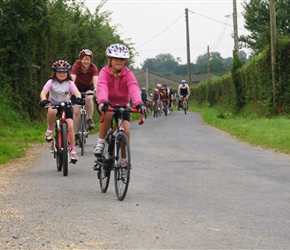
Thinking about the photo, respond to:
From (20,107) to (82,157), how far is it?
10524 millimetres

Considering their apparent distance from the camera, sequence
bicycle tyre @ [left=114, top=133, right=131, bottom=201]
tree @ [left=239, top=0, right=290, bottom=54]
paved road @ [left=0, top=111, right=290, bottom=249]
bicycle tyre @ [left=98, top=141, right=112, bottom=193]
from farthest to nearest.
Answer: tree @ [left=239, top=0, right=290, bottom=54] < bicycle tyre @ [left=98, top=141, right=112, bottom=193] < bicycle tyre @ [left=114, top=133, right=131, bottom=201] < paved road @ [left=0, top=111, right=290, bottom=249]

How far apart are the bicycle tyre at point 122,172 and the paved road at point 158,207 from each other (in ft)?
Answer: 0.37

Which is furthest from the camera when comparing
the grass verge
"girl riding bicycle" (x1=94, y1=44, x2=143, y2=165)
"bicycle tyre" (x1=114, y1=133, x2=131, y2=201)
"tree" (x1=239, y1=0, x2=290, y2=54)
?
"tree" (x1=239, y1=0, x2=290, y2=54)

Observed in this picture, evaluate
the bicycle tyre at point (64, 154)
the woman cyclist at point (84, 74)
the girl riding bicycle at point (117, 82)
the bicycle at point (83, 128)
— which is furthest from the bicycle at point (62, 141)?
the woman cyclist at point (84, 74)

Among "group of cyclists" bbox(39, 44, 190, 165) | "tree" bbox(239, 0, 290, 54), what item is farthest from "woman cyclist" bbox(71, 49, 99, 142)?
"tree" bbox(239, 0, 290, 54)

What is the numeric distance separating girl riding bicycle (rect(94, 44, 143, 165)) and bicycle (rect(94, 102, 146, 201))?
0.15 metres

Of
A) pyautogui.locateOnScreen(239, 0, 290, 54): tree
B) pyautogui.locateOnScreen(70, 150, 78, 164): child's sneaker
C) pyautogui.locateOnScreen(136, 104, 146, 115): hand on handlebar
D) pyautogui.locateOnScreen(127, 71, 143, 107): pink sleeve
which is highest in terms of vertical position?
pyautogui.locateOnScreen(239, 0, 290, 54): tree

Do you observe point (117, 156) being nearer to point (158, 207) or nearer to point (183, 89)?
point (158, 207)

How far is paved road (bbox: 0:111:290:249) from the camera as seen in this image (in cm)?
633

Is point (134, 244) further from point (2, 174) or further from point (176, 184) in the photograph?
point (2, 174)

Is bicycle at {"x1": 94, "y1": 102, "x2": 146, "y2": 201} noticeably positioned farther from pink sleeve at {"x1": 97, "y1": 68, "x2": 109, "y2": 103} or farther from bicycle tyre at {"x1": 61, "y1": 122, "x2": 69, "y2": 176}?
bicycle tyre at {"x1": 61, "y1": 122, "x2": 69, "y2": 176}

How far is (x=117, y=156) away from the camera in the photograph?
8992mm

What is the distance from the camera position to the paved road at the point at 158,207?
633cm

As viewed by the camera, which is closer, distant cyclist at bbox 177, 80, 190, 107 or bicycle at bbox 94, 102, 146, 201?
bicycle at bbox 94, 102, 146, 201
